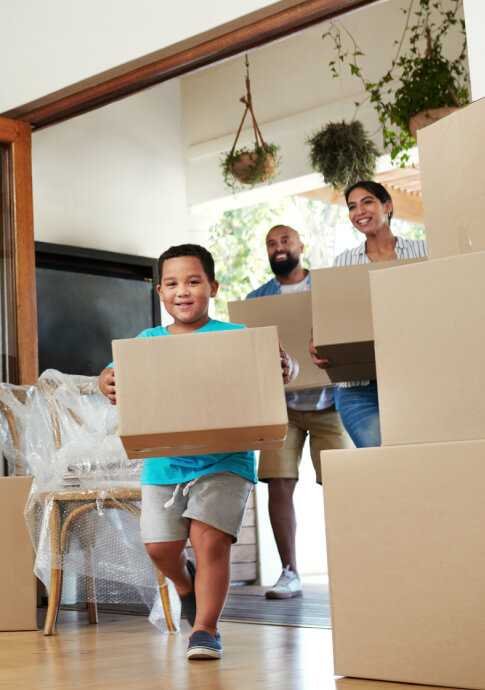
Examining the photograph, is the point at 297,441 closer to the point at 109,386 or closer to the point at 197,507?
the point at 197,507

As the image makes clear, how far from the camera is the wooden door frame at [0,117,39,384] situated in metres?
3.43

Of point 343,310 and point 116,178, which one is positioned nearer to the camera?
point 343,310

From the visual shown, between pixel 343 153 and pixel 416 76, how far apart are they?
599 mm

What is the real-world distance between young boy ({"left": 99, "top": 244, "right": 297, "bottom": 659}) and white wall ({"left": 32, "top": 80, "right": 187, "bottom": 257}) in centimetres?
219

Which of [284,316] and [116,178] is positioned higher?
[116,178]

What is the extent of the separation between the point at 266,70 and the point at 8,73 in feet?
5.24

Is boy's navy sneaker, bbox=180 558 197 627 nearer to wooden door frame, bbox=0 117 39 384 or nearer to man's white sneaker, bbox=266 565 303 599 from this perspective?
man's white sneaker, bbox=266 565 303 599

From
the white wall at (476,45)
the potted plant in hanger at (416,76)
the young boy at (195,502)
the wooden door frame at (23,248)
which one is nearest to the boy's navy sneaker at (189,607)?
the young boy at (195,502)

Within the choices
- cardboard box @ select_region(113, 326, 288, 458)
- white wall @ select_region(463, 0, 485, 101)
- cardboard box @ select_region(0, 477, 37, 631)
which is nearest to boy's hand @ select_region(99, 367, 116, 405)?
cardboard box @ select_region(113, 326, 288, 458)

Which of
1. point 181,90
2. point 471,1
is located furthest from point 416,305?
point 181,90

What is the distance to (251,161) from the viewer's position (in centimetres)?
443

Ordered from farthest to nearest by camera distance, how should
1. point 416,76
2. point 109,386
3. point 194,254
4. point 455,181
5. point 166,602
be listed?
point 416,76 < point 166,602 < point 194,254 < point 109,386 < point 455,181

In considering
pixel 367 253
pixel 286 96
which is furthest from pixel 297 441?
pixel 286 96

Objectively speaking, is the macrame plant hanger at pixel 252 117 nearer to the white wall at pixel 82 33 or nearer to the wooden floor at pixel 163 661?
the white wall at pixel 82 33
